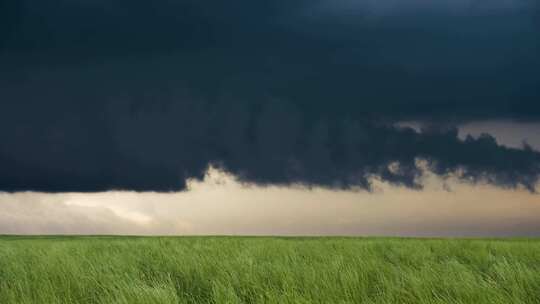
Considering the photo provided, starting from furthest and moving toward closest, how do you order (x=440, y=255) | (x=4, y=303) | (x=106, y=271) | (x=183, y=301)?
(x=440, y=255)
(x=106, y=271)
(x=4, y=303)
(x=183, y=301)

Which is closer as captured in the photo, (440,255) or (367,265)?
(367,265)

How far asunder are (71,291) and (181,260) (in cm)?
190

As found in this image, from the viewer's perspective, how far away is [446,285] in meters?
5.76

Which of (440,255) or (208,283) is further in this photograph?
(440,255)

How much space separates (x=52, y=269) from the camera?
25.5 feet

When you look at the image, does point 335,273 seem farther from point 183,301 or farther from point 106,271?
point 106,271

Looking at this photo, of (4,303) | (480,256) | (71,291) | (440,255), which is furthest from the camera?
(440,255)

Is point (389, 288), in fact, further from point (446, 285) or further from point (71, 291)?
point (71, 291)

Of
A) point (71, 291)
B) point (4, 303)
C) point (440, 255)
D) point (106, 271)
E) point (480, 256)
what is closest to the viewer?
point (4, 303)

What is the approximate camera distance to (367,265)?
25.3 feet

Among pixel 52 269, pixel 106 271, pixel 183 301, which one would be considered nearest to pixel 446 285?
pixel 183 301

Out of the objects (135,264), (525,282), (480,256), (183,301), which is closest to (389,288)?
(525,282)

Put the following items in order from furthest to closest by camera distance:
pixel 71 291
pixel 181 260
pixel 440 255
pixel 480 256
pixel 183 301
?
pixel 440 255 → pixel 480 256 → pixel 181 260 → pixel 71 291 → pixel 183 301

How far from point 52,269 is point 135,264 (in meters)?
1.27
